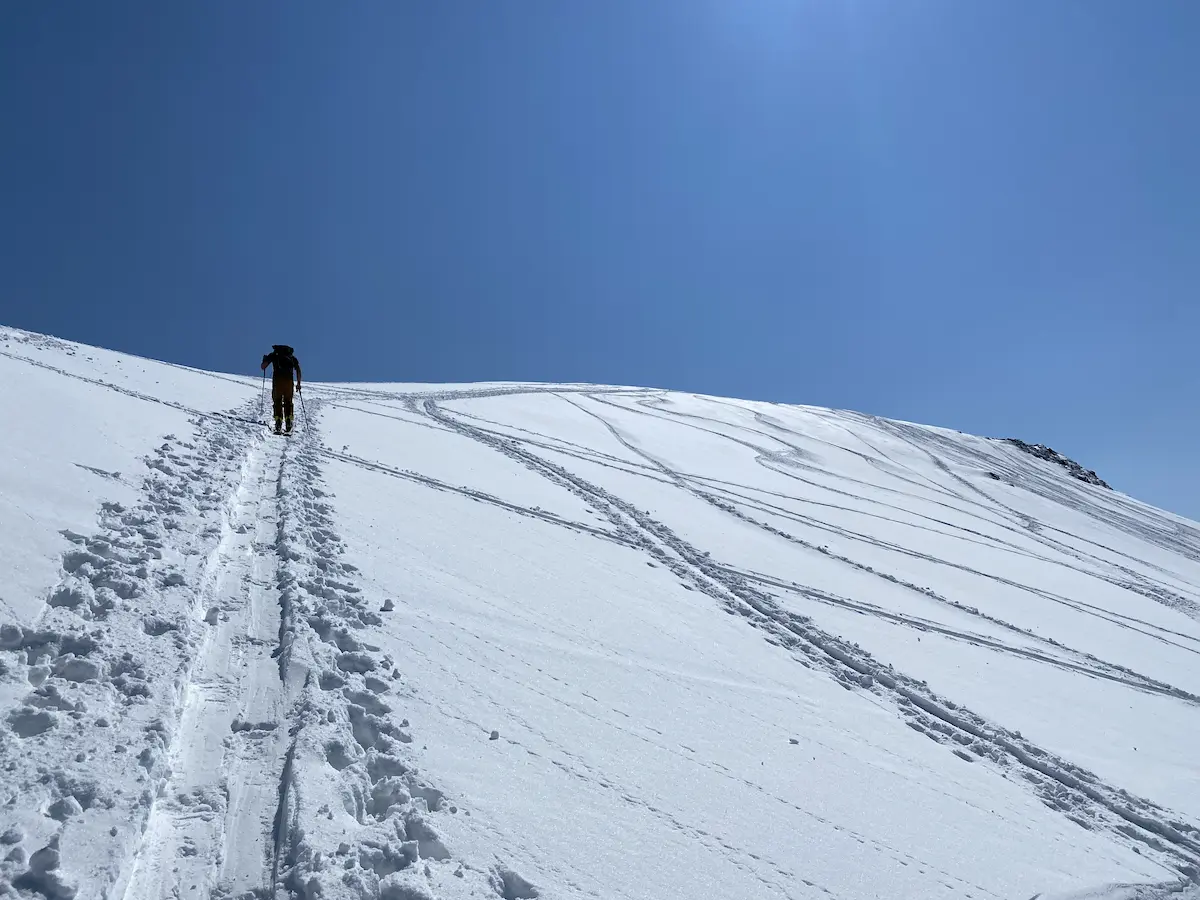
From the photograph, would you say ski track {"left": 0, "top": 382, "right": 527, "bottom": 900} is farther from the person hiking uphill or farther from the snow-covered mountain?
the person hiking uphill

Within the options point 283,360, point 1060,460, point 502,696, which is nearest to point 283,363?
point 283,360

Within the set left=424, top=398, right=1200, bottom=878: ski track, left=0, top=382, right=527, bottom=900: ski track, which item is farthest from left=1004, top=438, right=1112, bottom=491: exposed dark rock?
left=0, top=382, right=527, bottom=900: ski track

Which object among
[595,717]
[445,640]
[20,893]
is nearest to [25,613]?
[20,893]

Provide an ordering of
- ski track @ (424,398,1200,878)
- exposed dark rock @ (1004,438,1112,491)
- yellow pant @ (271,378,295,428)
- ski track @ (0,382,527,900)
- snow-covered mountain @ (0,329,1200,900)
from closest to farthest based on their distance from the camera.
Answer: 1. ski track @ (0,382,527,900)
2. snow-covered mountain @ (0,329,1200,900)
3. ski track @ (424,398,1200,878)
4. yellow pant @ (271,378,295,428)
5. exposed dark rock @ (1004,438,1112,491)

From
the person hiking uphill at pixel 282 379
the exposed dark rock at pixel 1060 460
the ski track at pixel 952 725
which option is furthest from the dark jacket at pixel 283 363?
the exposed dark rock at pixel 1060 460

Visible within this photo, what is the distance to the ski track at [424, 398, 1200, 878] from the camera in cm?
494

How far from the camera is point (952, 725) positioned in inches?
237

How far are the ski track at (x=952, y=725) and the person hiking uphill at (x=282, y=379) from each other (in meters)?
6.37

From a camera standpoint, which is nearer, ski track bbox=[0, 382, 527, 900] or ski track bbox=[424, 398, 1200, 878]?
ski track bbox=[0, 382, 527, 900]

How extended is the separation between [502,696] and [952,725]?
414 centimetres

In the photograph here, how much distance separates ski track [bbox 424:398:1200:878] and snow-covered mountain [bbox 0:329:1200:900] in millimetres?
41

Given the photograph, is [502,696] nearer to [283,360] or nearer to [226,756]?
[226,756]

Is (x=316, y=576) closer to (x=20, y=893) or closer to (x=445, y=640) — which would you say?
(x=445, y=640)

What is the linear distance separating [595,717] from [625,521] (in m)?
5.91
